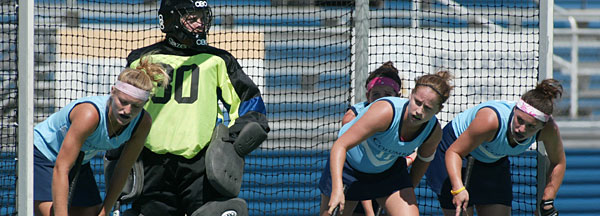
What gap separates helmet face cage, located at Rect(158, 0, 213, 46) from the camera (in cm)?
429

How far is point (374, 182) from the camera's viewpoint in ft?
14.6

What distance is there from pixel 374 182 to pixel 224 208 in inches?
33.4

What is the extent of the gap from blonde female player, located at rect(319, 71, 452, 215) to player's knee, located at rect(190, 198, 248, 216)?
1.76ft

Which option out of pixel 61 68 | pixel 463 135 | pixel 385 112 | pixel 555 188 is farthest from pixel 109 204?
pixel 61 68

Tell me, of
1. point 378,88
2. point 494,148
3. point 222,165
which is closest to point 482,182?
point 494,148

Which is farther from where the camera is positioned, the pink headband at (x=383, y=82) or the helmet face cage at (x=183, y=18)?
the pink headband at (x=383, y=82)

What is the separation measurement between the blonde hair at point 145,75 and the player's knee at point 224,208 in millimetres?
698

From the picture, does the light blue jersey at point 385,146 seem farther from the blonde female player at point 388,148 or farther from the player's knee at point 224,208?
the player's knee at point 224,208

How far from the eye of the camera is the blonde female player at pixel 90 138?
3.69m

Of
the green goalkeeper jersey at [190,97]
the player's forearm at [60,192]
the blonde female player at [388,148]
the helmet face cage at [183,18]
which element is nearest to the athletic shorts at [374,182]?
the blonde female player at [388,148]

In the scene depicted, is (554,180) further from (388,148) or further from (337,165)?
(337,165)

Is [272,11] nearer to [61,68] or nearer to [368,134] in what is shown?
[61,68]

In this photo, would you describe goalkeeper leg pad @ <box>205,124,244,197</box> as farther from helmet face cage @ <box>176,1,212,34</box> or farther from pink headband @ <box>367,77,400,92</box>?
pink headband @ <box>367,77,400,92</box>

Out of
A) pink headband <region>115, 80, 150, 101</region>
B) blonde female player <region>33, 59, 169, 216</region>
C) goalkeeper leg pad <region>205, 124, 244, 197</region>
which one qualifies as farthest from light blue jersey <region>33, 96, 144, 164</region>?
goalkeeper leg pad <region>205, 124, 244, 197</region>
